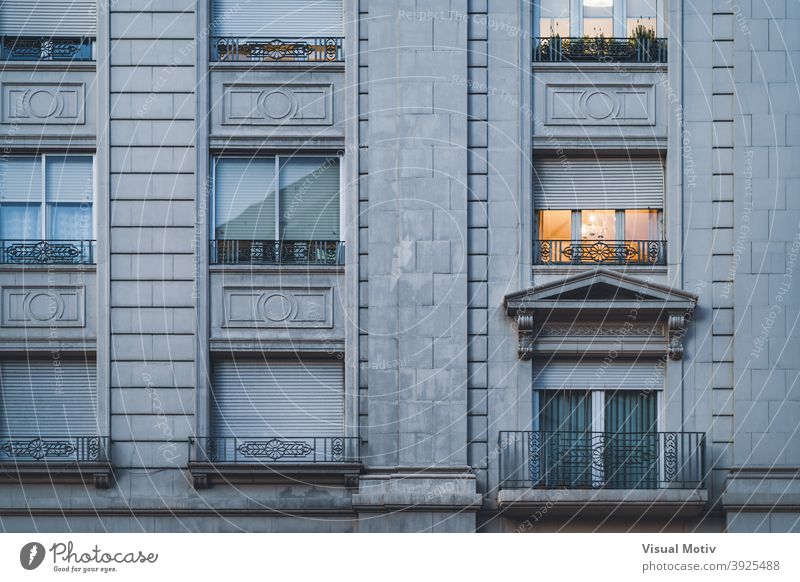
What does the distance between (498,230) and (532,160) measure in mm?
1403

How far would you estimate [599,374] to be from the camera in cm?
2081

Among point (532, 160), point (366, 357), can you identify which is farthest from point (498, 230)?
point (366, 357)

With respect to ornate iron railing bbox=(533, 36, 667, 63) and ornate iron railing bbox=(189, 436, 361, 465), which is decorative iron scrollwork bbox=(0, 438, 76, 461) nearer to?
ornate iron railing bbox=(189, 436, 361, 465)

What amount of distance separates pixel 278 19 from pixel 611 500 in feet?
32.9

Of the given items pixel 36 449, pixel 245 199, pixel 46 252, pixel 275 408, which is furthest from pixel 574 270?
pixel 36 449

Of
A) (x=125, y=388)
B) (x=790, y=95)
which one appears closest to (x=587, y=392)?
(x=790, y=95)

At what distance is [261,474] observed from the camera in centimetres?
2030

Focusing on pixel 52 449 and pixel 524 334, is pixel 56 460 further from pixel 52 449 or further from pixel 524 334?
pixel 524 334

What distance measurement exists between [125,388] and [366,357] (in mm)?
4092

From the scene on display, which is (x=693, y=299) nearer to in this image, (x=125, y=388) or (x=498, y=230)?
(x=498, y=230)

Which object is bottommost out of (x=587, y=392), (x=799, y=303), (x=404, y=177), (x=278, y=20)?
(x=587, y=392)

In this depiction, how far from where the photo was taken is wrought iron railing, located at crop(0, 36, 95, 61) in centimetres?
2133

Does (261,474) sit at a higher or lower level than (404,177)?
lower
